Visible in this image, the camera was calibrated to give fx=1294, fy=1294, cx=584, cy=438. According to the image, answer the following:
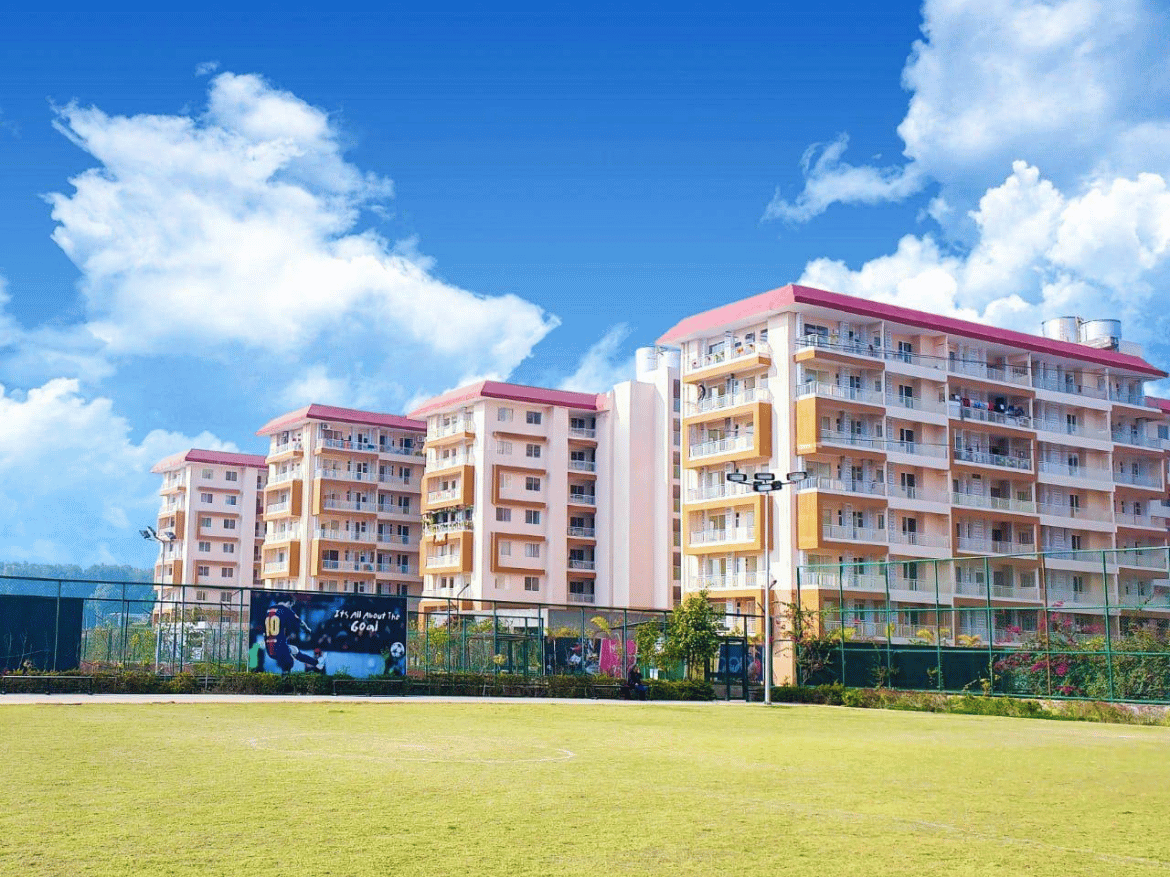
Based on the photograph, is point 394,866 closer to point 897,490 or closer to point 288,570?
point 897,490

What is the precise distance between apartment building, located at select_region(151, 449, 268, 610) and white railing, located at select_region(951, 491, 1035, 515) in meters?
59.0

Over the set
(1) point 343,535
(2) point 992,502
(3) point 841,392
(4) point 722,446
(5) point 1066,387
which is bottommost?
(1) point 343,535

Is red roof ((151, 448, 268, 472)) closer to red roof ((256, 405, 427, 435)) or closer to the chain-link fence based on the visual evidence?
red roof ((256, 405, 427, 435))

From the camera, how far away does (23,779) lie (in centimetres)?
1353

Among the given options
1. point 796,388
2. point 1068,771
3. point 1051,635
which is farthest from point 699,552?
point 1068,771

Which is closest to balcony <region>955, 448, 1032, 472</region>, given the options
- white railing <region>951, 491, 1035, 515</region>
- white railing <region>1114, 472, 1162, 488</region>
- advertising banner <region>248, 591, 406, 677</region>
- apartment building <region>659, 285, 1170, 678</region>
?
apartment building <region>659, 285, 1170, 678</region>

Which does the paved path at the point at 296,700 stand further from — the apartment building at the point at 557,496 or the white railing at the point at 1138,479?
the white railing at the point at 1138,479

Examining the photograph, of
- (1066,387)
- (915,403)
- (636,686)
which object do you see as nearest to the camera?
(636,686)

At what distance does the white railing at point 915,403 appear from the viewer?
67750mm

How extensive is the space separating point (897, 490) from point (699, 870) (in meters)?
60.1

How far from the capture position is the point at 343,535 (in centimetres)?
9388

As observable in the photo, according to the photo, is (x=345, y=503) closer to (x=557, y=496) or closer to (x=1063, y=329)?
(x=557, y=496)

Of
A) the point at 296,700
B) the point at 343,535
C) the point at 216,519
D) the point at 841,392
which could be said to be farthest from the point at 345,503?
the point at 296,700

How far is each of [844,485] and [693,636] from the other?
2271cm
